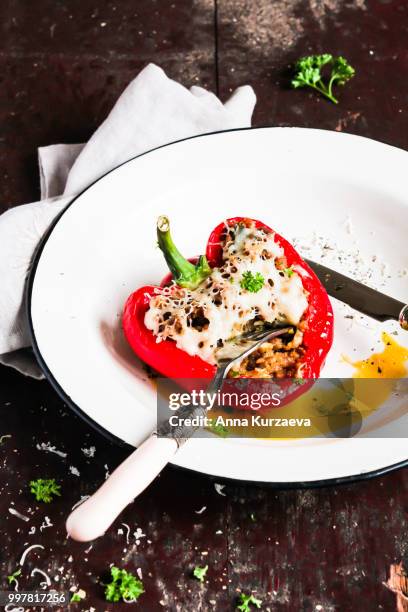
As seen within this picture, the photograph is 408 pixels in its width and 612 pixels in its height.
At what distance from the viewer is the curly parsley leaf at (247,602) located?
1.88 meters

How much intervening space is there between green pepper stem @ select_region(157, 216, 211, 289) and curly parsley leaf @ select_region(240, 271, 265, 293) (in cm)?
13

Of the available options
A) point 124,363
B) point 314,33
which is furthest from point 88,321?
point 314,33

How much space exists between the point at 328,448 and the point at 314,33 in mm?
1949

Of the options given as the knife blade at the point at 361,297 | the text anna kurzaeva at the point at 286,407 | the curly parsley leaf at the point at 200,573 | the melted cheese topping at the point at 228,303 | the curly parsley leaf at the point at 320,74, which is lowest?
the curly parsley leaf at the point at 200,573

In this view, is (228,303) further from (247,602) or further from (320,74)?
(320,74)

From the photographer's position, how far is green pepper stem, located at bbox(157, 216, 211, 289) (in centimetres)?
211

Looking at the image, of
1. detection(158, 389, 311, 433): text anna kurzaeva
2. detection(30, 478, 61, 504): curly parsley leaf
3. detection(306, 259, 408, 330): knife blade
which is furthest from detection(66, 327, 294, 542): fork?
detection(306, 259, 408, 330): knife blade

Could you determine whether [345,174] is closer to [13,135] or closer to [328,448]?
[328,448]

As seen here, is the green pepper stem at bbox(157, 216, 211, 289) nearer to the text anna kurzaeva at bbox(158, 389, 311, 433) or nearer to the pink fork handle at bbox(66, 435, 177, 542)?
the text anna kurzaeva at bbox(158, 389, 311, 433)

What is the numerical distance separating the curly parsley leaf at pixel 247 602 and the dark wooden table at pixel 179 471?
0.02 meters

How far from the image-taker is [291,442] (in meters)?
2.01

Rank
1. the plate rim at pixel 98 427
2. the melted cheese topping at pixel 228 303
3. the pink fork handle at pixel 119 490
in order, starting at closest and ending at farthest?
the pink fork handle at pixel 119 490, the plate rim at pixel 98 427, the melted cheese topping at pixel 228 303

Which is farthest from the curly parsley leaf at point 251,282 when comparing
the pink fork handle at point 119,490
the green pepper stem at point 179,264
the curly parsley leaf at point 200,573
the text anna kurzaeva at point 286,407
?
the curly parsley leaf at point 200,573

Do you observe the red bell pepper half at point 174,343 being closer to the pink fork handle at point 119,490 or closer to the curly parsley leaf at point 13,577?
the pink fork handle at point 119,490
